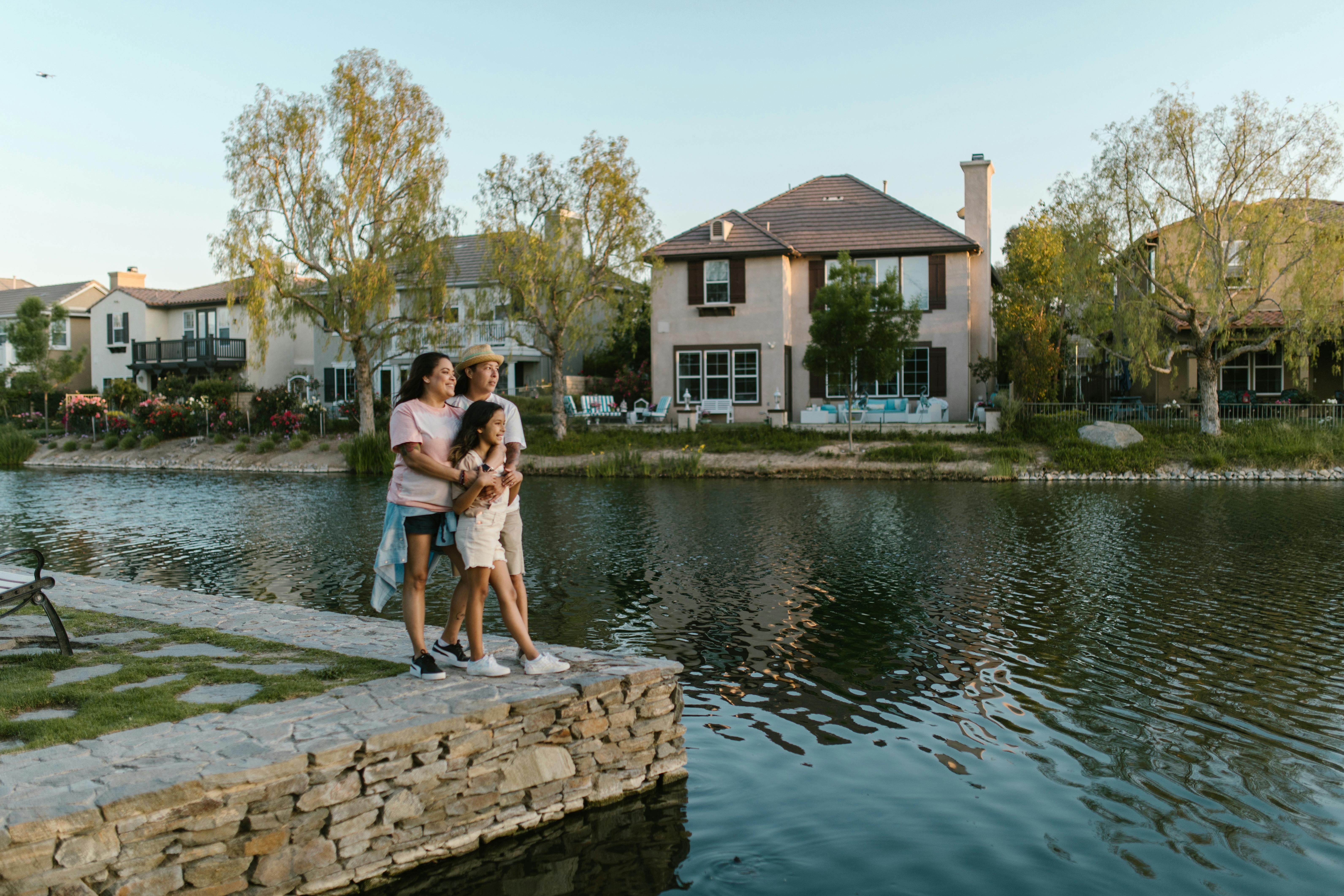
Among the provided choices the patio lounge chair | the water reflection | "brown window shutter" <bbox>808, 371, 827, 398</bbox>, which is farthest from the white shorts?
"brown window shutter" <bbox>808, 371, 827, 398</bbox>

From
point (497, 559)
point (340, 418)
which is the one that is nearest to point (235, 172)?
point (340, 418)

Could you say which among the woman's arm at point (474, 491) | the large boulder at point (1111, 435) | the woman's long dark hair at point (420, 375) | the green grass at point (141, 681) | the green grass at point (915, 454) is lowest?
the green grass at point (141, 681)

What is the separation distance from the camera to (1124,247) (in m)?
27.5

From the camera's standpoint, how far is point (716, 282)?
3294 centimetres

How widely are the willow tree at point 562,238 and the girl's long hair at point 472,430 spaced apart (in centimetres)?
2430

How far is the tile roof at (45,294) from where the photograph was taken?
5244cm

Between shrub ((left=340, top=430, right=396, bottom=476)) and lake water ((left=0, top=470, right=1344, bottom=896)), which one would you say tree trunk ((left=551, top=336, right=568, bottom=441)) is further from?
lake water ((left=0, top=470, right=1344, bottom=896))

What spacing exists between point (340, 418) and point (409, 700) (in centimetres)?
3125

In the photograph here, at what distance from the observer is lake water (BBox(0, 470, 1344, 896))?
4.78 meters

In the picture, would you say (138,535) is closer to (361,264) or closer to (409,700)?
(409,700)

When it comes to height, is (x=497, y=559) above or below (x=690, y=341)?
below

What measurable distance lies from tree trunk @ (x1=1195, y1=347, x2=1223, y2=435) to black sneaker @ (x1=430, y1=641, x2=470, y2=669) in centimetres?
2585

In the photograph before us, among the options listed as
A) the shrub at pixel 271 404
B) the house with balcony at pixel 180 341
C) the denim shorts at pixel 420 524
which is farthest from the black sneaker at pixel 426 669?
the house with balcony at pixel 180 341

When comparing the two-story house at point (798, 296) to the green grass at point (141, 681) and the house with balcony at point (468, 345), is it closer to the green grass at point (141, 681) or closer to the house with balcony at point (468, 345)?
the house with balcony at point (468, 345)
